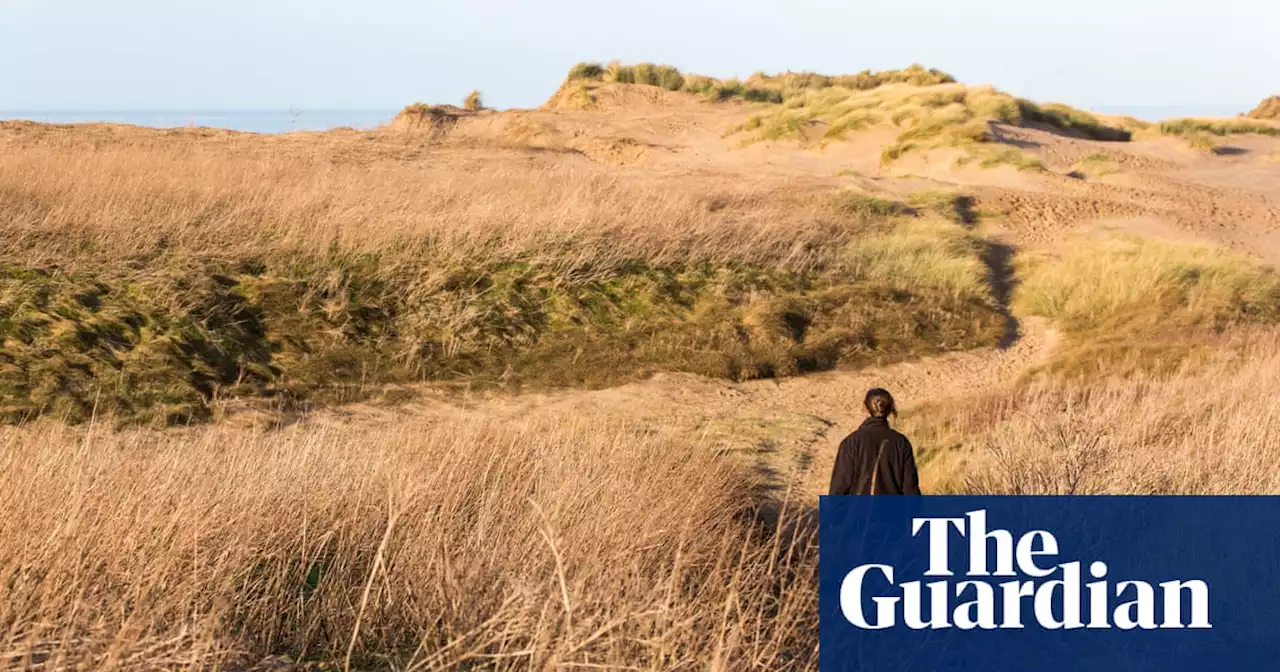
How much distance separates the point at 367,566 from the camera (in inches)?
199

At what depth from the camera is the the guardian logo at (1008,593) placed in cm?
548

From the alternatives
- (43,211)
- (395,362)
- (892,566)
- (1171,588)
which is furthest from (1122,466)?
(43,211)

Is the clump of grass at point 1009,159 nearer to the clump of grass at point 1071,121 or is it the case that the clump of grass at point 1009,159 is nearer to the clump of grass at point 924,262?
the clump of grass at point 1071,121

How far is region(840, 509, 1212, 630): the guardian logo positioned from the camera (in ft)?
18.0

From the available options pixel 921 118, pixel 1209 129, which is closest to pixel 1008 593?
pixel 921 118

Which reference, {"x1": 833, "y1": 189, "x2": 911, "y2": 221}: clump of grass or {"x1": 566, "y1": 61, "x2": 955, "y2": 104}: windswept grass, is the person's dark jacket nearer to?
{"x1": 833, "y1": 189, "x2": 911, "y2": 221}: clump of grass

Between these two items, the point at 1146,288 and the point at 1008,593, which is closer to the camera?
the point at 1008,593

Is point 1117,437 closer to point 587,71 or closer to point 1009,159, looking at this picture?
point 1009,159

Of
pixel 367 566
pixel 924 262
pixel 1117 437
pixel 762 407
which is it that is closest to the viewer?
pixel 367 566

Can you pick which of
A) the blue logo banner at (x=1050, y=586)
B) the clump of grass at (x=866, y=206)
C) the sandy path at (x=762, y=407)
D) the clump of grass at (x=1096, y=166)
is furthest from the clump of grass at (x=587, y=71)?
the blue logo banner at (x=1050, y=586)

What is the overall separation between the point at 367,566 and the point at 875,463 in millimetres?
2444

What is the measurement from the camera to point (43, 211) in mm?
12695

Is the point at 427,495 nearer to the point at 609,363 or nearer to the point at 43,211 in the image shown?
the point at 609,363

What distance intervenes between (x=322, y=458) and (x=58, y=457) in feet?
4.64
